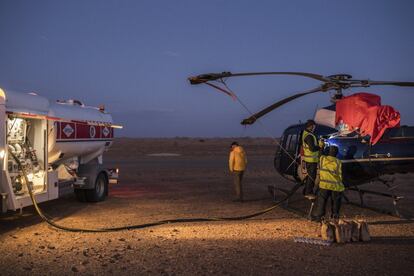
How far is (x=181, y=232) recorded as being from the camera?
926cm

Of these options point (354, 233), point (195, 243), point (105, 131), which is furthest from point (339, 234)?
point (105, 131)

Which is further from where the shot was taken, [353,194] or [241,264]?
[353,194]

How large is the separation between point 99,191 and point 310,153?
22.4 feet

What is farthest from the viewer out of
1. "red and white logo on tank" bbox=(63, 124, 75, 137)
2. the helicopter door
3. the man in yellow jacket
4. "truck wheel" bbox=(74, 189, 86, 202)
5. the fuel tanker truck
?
the man in yellow jacket

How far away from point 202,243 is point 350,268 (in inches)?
108

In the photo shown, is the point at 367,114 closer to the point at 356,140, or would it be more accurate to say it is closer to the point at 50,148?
the point at 356,140

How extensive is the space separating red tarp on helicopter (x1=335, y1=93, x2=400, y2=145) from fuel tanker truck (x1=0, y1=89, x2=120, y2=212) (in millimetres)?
7425

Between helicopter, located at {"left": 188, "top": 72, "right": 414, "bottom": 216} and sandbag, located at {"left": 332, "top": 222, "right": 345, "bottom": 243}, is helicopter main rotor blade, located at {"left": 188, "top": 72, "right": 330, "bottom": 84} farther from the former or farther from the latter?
sandbag, located at {"left": 332, "top": 222, "right": 345, "bottom": 243}

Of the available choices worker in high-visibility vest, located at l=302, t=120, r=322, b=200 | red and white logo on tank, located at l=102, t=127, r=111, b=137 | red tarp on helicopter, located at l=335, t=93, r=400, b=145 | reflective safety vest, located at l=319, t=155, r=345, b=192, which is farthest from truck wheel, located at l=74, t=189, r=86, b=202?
red tarp on helicopter, located at l=335, t=93, r=400, b=145

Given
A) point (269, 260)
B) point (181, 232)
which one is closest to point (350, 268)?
point (269, 260)

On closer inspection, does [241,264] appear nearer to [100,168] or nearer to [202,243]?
[202,243]

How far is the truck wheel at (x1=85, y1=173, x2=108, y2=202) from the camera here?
13.5 metres

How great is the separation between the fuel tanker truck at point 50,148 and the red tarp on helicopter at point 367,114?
7.43 meters

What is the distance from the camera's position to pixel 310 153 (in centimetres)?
1086
